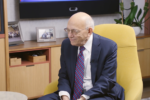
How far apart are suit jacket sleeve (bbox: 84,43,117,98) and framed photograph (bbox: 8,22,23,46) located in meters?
1.34

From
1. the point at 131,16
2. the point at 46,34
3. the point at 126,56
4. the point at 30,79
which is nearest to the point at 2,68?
the point at 30,79

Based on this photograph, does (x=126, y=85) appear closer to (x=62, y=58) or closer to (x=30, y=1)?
(x=62, y=58)

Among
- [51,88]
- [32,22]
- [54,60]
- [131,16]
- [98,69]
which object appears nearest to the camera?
[98,69]

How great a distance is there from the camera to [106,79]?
5.74 ft

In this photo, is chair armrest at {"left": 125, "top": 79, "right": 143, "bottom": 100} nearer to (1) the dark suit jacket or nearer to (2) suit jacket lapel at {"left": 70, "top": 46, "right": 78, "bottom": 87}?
Answer: (1) the dark suit jacket

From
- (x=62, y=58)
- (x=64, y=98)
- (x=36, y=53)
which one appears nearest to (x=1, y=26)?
(x=36, y=53)

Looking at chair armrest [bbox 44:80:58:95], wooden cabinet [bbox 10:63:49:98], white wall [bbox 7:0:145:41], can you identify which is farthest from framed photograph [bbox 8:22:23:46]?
chair armrest [bbox 44:80:58:95]

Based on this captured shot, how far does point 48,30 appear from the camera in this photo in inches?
122

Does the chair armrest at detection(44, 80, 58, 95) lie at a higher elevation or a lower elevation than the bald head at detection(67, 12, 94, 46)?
lower

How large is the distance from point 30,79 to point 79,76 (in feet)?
3.71

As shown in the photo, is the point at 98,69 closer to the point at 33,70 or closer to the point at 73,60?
the point at 73,60

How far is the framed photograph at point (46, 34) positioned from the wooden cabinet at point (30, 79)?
348mm

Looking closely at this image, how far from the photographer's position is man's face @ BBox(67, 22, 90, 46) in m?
1.70

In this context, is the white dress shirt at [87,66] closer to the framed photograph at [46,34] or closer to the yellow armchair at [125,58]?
the yellow armchair at [125,58]
